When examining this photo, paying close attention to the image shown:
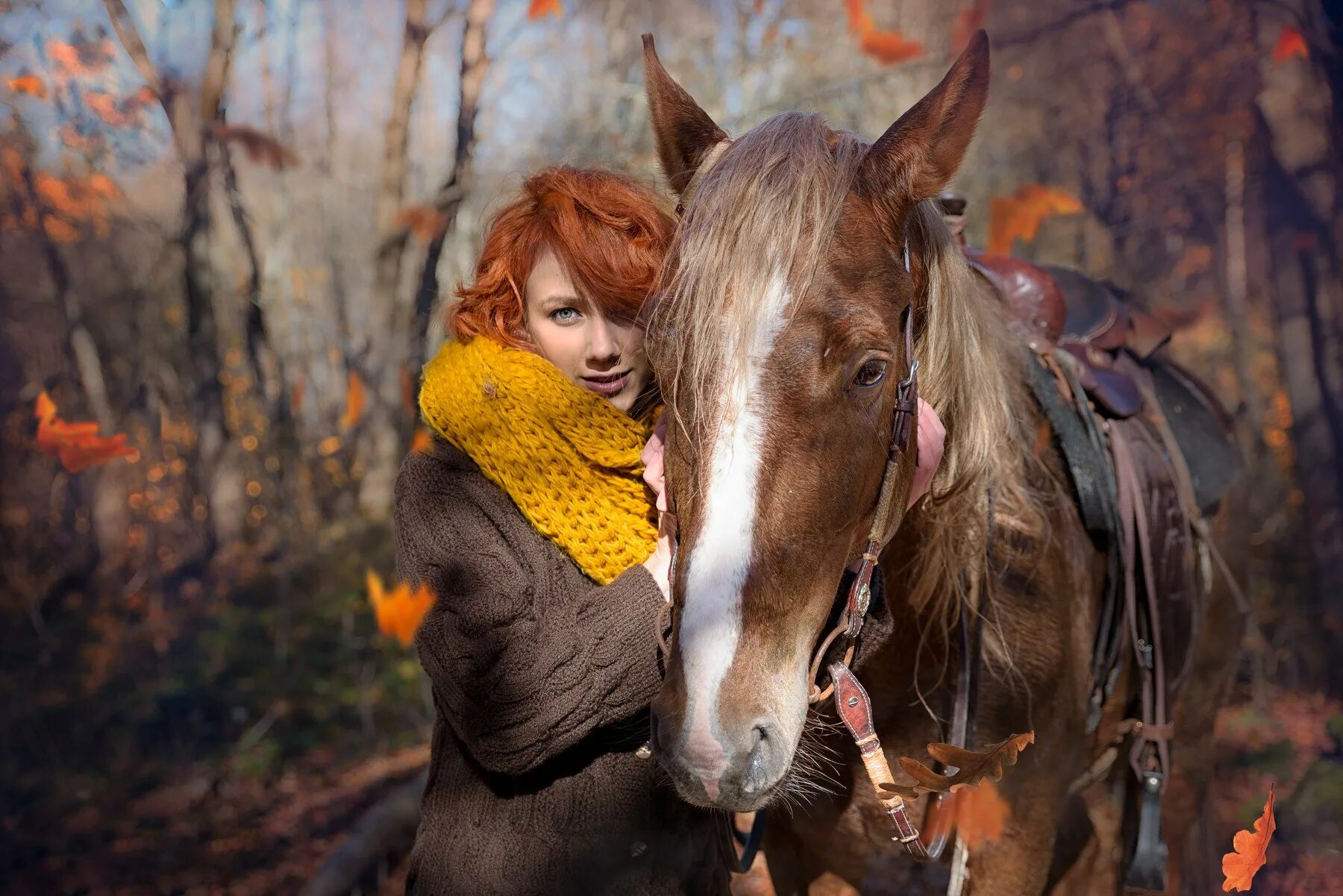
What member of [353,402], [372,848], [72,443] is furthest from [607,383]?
[72,443]

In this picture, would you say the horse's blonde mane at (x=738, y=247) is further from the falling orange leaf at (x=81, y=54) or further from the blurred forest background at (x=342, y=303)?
the falling orange leaf at (x=81, y=54)

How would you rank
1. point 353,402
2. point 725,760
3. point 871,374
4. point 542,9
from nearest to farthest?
point 725,760, point 871,374, point 542,9, point 353,402

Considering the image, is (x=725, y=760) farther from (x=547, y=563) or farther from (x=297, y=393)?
(x=297, y=393)

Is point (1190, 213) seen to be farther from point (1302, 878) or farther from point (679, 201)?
point (679, 201)

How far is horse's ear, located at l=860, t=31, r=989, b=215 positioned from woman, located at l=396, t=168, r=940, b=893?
0.46 m

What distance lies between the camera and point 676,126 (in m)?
1.70

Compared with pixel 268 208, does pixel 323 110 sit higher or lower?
higher

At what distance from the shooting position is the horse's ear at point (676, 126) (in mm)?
1665

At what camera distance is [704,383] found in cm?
134

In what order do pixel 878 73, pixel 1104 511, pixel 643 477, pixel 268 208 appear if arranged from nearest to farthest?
pixel 643 477 < pixel 1104 511 < pixel 878 73 < pixel 268 208

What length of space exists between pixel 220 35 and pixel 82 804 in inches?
178

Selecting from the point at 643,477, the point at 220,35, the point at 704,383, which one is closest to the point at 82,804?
the point at 220,35

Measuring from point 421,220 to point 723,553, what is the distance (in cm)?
506

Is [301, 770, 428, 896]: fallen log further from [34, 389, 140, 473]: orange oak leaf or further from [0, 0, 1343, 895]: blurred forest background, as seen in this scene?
[34, 389, 140, 473]: orange oak leaf
